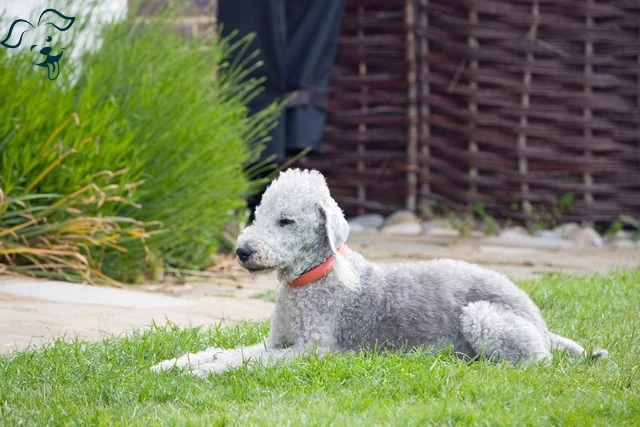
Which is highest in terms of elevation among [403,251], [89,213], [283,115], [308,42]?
[308,42]

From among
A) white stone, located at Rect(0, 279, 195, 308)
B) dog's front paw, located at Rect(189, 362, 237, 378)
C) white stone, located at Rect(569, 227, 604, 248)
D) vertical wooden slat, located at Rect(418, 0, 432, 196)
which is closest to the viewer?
dog's front paw, located at Rect(189, 362, 237, 378)

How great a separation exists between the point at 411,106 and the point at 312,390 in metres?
7.02

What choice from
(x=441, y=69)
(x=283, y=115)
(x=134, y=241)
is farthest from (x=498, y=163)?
(x=134, y=241)

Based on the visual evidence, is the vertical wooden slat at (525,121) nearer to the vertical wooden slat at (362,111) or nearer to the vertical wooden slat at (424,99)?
the vertical wooden slat at (424,99)

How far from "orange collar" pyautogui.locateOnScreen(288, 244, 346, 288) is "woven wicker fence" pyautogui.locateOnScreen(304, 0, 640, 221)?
6.11 m

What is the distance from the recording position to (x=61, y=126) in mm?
5945

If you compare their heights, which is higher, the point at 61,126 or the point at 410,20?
the point at 410,20

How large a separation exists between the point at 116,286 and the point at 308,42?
10.8 ft

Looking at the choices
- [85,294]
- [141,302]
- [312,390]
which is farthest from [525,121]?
[312,390]

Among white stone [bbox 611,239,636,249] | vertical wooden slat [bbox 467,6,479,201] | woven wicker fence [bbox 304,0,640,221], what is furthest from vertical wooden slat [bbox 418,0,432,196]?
white stone [bbox 611,239,636,249]

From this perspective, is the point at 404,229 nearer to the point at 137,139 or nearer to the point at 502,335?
the point at 137,139

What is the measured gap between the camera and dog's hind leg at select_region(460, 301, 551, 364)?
13.0ft

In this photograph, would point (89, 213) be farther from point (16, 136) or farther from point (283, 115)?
point (283, 115)

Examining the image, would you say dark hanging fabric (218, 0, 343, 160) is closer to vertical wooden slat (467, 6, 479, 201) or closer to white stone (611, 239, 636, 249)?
vertical wooden slat (467, 6, 479, 201)
